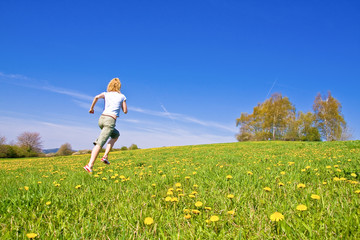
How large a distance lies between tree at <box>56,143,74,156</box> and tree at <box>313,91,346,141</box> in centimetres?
6107

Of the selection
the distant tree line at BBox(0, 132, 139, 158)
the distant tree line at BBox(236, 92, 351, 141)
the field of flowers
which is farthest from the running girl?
the distant tree line at BBox(236, 92, 351, 141)

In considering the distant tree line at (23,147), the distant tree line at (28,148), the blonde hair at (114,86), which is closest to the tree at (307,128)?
the distant tree line at (28,148)

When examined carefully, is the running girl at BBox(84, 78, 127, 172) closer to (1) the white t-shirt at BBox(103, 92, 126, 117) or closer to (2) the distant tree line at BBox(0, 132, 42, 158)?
(1) the white t-shirt at BBox(103, 92, 126, 117)

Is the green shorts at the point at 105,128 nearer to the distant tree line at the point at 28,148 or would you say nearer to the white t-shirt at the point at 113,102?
the white t-shirt at the point at 113,102

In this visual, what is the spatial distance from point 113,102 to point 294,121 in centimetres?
5616

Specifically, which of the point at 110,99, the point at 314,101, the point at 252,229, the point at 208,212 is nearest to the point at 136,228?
the point at 208,212

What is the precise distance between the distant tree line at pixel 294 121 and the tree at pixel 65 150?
50116 millimetres

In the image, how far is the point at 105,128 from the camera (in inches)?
216

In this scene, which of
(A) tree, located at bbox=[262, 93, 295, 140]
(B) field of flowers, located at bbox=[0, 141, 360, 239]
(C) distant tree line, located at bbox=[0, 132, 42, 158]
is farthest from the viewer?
(A) tree, located at bbox=[262, 93, 295, 140]

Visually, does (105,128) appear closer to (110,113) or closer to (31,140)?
(110,113)

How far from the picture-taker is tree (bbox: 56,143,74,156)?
47.9m

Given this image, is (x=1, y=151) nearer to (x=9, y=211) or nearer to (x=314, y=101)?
(x=9, y=211)

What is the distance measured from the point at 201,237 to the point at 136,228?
624mm

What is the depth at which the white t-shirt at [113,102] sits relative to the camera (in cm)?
566
